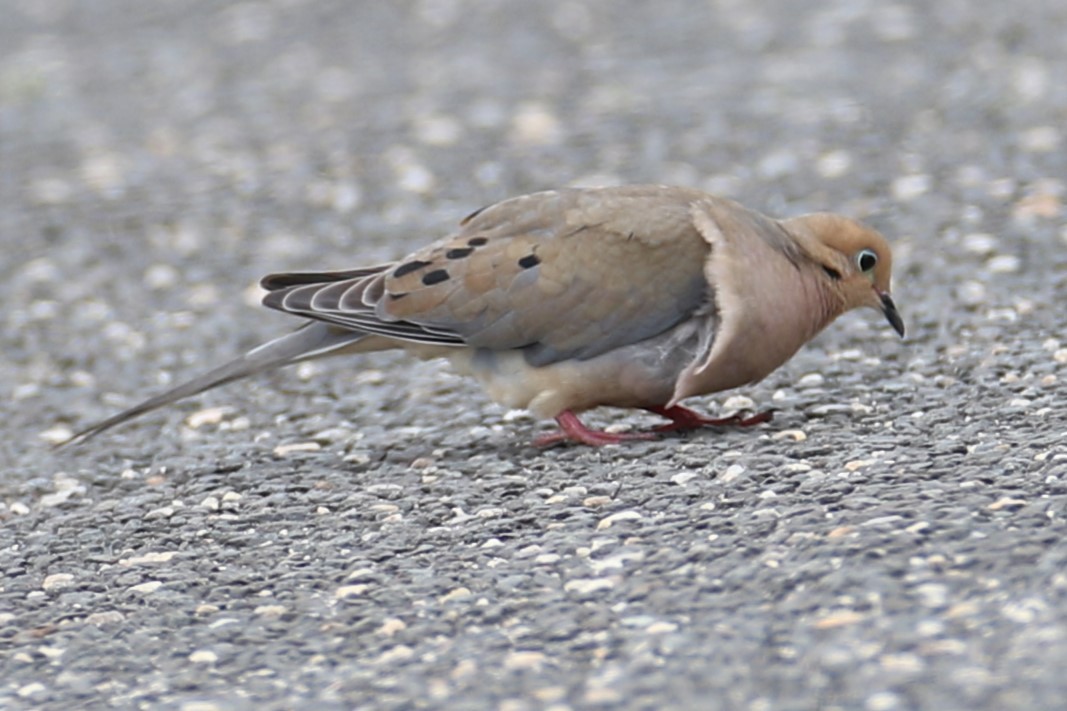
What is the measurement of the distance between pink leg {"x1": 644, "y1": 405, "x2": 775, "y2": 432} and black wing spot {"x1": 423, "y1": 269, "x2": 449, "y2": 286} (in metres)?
0.83

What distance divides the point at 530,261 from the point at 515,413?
3.59 feet

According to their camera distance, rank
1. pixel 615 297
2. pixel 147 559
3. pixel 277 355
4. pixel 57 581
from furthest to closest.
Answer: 1. pixel 277 355
2. pixel 615 297
3. pixel 147 559
4. pixel 57 581

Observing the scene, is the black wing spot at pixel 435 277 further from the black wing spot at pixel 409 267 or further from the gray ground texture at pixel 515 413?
the gray ground texture at pixel 515 413

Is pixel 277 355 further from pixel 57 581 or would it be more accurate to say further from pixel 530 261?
pixel 57 581

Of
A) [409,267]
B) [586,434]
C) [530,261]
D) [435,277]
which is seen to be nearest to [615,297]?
[530,261]

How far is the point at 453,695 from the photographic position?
3629 millimetres

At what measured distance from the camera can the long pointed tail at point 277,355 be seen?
5.45 m

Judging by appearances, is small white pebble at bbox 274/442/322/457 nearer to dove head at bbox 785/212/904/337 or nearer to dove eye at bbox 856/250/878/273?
dove head at bbox 785/212/904/337

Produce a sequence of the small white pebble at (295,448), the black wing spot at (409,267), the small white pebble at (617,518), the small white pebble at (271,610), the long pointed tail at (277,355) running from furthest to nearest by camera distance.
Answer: the small white pebble at (295,448) < the long pointed tail at (277,355) < the black wing spot at (409,267) < the small white pebble at (617,518) < the small white pebble at (271,610)

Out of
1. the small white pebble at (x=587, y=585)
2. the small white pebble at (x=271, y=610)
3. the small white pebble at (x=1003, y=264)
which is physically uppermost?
the small white pebble at (x=1003, y=264)

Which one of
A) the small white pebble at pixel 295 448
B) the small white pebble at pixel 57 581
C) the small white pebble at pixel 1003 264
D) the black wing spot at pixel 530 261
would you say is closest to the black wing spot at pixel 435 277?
the black wing spot at pixel 530 261

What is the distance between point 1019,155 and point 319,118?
4.63m

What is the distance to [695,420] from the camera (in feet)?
17.5

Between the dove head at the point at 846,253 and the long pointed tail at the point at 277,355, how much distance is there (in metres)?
1.53
